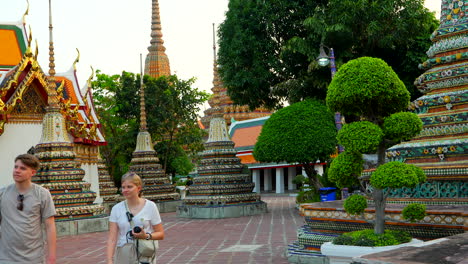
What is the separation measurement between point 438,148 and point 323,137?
10.3 metres

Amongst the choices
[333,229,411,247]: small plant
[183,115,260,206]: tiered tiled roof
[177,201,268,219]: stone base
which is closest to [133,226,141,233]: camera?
[333,229,411,247]: small plant

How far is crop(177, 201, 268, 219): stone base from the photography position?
20203mm

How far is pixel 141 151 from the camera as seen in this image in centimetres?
2533

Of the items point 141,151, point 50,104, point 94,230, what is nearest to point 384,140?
point 94,230

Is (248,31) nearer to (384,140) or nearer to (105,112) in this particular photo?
(105,112)

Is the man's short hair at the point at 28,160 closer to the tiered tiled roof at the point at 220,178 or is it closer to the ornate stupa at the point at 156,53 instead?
the tiered tiled roof at the point at 220,178

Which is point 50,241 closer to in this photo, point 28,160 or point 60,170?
point 28,160

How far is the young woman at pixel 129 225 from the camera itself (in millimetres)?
5094

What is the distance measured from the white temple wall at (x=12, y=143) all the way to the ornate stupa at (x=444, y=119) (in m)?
14.6

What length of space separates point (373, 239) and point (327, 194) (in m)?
13.1

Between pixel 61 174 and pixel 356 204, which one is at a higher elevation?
pixel 61 174

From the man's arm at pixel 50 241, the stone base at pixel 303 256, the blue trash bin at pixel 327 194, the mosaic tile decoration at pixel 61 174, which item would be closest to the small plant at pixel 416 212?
the stone base at pixel 303 256

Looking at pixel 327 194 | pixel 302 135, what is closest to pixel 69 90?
pixel 302 135

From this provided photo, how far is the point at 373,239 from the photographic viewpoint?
6.69 meters
